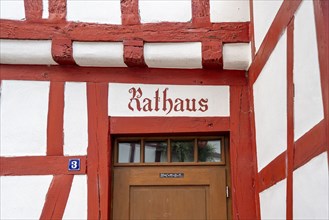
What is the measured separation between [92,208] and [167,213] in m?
0.60

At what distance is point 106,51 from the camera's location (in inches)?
155

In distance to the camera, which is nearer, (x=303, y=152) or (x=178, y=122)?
(x=303, y=152)

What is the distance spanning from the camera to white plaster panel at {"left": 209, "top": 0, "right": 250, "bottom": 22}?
3.98 metres

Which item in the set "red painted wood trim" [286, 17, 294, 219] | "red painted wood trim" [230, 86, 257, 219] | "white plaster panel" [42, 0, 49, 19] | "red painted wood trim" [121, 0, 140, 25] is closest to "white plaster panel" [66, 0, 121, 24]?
"red painted wood trim" [121, 0, 140, 25]

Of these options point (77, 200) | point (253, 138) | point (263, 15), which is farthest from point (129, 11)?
point (77, 200)

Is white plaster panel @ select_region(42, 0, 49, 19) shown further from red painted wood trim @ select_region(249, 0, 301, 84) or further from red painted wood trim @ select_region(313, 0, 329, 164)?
red painted wood trim @ select_region(313, 0, 329, 164)

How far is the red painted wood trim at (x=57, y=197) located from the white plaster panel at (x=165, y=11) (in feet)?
4.75

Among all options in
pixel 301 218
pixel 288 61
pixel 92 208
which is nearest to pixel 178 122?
pixel 92 208

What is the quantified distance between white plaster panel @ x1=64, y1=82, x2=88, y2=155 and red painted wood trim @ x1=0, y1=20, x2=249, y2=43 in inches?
16.9

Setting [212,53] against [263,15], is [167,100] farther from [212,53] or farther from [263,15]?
[263,15]

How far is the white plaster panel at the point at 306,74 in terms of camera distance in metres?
2.34

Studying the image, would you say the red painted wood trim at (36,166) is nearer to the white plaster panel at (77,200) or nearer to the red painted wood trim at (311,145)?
the white plaster panel at (77,200)

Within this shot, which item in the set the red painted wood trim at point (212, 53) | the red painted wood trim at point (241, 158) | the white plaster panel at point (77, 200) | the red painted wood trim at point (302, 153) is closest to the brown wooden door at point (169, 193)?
the red painted wood trim at point (241, 158)

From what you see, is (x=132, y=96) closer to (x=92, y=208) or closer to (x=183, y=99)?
(x=183, y=99)
